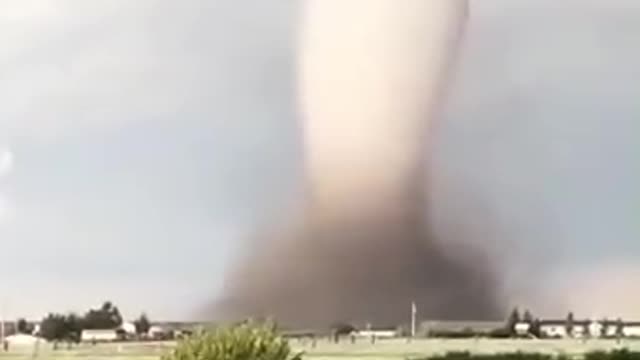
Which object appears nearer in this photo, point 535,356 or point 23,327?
point 535,356

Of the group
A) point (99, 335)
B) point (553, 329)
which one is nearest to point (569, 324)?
point (553, 329)

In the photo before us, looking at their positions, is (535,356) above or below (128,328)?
below

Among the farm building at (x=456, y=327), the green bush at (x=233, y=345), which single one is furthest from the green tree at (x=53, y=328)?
the green bush at (x=233, y=345)

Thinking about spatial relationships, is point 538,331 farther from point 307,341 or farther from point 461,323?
point 307,341

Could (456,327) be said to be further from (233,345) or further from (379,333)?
(233,345)

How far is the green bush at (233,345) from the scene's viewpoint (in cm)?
1769

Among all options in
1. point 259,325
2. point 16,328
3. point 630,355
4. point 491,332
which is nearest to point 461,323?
point 491,332

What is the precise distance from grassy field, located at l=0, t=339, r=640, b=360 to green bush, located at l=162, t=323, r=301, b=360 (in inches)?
379

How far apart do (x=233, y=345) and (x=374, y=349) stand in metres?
12.8

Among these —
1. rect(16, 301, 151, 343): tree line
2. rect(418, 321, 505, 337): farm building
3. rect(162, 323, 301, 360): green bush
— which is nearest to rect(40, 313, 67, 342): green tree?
rect(16, 301, 151, 343): tree line

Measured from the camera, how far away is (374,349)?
30266mm

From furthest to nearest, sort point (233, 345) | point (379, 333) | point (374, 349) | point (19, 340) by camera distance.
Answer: point (379, 333)
point (19, 340)
point (374, 349)
point (233, 345)

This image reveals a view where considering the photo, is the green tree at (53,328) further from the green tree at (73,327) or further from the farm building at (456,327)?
the farm building at (456,327)

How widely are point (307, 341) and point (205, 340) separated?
13005 mm
